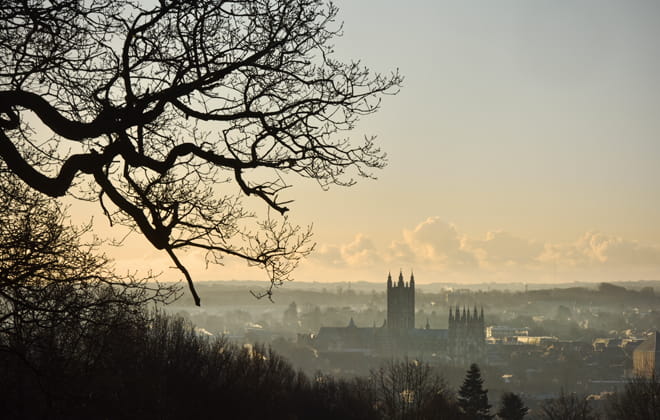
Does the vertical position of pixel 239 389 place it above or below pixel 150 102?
below

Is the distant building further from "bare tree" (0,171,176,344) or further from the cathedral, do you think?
"bare tree" (0,171,176,344)

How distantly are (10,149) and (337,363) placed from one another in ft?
574

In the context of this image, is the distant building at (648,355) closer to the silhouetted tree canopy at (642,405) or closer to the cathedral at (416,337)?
the cathedral at (416,337)

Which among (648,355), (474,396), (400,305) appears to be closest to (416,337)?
(400,305)

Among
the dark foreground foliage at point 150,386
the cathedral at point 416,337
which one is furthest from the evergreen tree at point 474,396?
the cathedral at point 416,337

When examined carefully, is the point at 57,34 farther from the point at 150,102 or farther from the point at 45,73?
the point at 150,102

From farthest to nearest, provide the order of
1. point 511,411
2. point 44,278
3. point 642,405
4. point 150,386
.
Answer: point 642,405
point 511,411
point 150,386
point 44,278

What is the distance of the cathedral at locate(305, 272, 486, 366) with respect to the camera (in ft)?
611

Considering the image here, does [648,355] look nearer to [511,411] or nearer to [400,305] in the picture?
[400,305]

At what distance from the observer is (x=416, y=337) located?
191500 millimetres

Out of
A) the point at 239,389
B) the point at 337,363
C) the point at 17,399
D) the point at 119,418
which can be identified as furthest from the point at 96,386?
the point at 337,363

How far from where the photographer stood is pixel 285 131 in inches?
281

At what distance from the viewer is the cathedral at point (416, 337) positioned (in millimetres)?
186375

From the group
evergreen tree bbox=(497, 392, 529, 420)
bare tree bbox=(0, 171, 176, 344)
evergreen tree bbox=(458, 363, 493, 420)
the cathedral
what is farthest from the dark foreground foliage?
the cathedral
